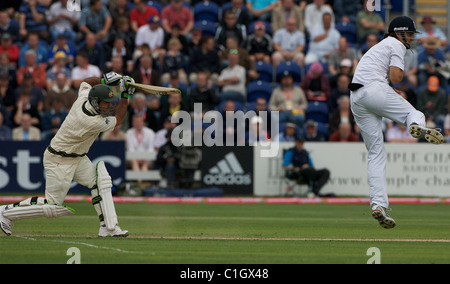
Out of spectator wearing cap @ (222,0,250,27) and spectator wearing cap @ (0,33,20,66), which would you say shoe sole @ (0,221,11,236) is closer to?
spectator wearing cap @ (0,33,20,66)

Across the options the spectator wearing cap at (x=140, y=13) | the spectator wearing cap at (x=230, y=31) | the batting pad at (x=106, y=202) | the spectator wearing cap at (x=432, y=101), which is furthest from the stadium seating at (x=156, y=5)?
the batting pad at (x=106, y=202)

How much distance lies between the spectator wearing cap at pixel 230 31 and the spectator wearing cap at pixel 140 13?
6.35 ft

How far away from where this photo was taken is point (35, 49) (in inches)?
815

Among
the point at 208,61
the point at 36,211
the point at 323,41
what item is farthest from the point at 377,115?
the point at 323,41

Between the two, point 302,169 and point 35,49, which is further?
point 35,49

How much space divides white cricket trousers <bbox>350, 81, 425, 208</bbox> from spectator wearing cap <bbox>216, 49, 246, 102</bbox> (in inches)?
381

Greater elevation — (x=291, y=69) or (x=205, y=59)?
(x=205, y=59)

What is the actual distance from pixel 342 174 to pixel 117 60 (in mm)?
6015

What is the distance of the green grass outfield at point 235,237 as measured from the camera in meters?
8.08

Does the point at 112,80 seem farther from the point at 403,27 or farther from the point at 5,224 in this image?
the point at 403,27

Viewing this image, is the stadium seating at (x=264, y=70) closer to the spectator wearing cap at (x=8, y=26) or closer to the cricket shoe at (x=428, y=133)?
the spectator wearing cap at (x=8, y=26)

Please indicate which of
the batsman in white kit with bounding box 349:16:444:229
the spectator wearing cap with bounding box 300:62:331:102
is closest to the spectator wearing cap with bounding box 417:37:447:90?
the spectator wearing cap with bounding box 300:62:331:102

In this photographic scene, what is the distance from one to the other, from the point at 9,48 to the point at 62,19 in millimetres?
1555

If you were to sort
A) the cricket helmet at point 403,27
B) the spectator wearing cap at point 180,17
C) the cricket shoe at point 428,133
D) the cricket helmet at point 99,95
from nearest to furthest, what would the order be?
the cricket shoe at point 428,133
the cricket helmet at point 99,95
the cricket helmet at point 403,27
the spectator wearing cap at point 180,17
